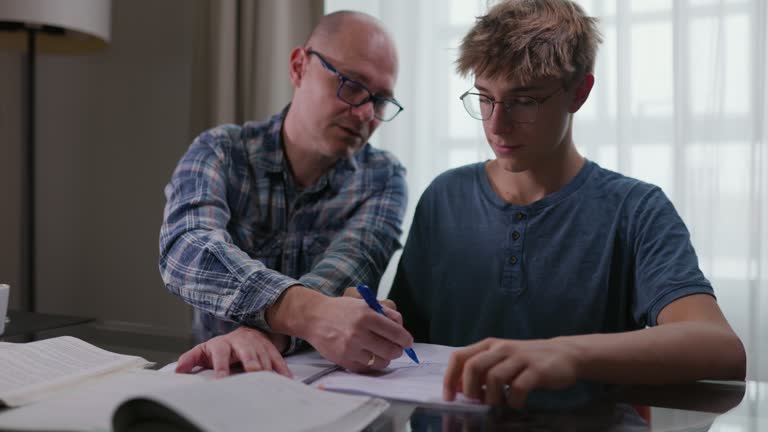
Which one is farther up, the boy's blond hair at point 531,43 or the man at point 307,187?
the boy's blond hair at point 531,43

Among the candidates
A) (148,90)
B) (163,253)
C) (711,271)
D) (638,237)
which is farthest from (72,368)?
(148,90)

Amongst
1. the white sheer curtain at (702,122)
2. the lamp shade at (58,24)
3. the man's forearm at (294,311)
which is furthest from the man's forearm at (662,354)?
the lamp shade at (58,24)

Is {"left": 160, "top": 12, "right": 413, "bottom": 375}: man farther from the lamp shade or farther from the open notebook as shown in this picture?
the lamp shade

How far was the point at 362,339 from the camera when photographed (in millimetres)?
890

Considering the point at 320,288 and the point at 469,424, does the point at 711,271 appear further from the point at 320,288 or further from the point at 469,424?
the point at 469,424

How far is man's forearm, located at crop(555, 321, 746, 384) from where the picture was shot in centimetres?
80

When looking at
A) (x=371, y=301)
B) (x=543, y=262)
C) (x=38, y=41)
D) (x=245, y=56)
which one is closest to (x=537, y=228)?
(x=543, y=262)

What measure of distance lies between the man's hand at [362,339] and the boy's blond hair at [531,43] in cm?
48

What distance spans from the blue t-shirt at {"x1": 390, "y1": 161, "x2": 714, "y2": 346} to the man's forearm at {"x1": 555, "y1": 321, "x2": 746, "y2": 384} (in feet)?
0.70

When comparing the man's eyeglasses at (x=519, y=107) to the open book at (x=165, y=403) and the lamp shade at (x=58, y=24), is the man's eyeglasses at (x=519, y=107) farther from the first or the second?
the lamp shade at (x=58, y=24)

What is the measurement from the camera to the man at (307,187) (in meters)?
1.23

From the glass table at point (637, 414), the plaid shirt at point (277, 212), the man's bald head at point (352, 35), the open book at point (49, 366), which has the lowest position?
the glass table at point (637, 414)

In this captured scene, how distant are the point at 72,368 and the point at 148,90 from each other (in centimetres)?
212

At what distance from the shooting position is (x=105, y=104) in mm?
2863
